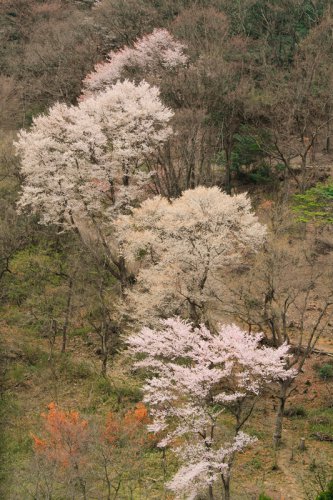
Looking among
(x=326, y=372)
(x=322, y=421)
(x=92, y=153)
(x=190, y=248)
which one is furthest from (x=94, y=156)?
(x=322, y=421)

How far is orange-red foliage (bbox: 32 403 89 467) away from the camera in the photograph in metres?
15.3

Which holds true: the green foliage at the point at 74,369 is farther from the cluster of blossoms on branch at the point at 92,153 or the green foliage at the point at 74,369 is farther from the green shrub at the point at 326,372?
the green shrub at the point at 326,372

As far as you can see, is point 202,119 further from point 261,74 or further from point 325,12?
point 325,12

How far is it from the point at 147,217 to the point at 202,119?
799 centimetres

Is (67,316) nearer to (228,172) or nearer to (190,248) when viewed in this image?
(190,248)

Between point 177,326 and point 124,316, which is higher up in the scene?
point 124,316

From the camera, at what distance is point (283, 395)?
1888 centimetres

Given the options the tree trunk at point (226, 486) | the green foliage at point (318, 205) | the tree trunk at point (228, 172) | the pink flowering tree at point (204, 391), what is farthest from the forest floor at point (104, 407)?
the tree trunk at point (228, 172)

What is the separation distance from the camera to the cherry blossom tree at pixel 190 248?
20.9 metres

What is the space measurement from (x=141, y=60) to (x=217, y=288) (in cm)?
2083

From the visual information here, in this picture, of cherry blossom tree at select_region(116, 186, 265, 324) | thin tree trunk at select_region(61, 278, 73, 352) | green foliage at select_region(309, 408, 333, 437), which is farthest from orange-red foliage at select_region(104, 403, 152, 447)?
thin tree trunk at select_region(61, 278, 73, 352)

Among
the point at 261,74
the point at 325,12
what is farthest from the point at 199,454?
the point at 325,12

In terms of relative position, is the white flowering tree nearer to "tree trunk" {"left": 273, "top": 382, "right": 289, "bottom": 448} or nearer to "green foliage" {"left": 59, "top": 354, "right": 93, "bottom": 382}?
"green foliage" {"left": 59, "top": 354, "right": 93, "bottom": 382}

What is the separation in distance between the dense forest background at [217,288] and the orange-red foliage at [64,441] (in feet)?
0.29
